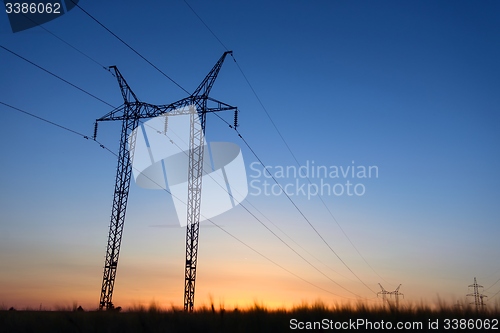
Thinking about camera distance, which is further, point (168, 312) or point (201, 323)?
point (168, 312)

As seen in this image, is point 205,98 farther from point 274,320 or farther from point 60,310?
point 274,320

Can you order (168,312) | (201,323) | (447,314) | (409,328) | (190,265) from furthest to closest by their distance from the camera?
1. (190,265)
2. (168,312)
3. (447,314)
4. (201,323)
5. (409,328)


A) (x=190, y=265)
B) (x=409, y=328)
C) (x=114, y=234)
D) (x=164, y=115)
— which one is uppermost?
(x=164, y=115)

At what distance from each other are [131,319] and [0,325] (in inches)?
128

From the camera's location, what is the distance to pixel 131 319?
41.7 feet

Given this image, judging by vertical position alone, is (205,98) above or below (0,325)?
above

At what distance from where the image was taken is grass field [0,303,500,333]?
38.5 feet

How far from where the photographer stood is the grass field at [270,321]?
1173 centimetres

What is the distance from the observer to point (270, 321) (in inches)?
492

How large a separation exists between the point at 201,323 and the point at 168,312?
2.35 meters

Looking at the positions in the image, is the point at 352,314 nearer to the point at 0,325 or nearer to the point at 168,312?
the point at 168,312

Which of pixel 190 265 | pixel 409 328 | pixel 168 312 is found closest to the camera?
pixel 409 328

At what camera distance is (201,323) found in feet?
40.1

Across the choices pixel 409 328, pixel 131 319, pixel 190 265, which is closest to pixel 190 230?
pixel 190 265
